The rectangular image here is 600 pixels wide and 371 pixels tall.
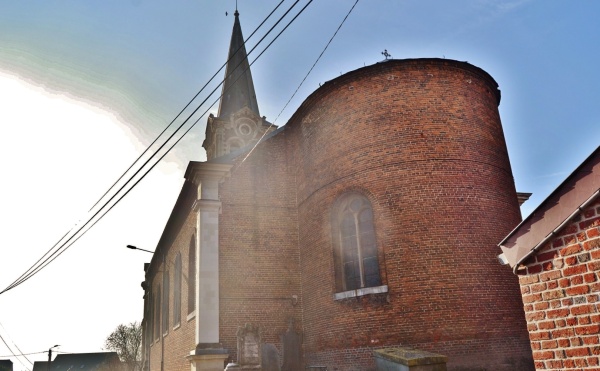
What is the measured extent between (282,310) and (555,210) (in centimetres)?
1086

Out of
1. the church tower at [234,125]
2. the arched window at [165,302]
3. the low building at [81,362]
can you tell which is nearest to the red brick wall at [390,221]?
the arched window at [165,302]

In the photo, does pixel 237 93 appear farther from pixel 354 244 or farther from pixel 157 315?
pixel 354 244

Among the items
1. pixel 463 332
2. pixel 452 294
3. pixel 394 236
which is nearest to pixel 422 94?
pixel 394 236

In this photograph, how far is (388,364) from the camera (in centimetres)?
908

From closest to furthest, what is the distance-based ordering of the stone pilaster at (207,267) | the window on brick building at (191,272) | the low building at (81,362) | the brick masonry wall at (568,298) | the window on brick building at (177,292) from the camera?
the brick masonry wall at (568,298) < the stone pilaster at (207,267) < the window on brick building at (191,272) < the window on brick building at (177,292) < the low building at (81,362)

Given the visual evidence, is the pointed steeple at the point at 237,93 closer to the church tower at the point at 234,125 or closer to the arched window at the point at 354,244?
the church tower at the point at 234,125

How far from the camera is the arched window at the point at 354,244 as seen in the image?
41.8ft

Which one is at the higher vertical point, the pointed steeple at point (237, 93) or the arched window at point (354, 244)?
the pointed steeple at point (237, 93)

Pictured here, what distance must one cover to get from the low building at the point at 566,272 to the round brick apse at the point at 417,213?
23.6ft

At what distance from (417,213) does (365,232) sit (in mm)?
1590

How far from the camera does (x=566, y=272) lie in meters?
4.27

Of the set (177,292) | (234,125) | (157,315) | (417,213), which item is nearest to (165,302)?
(157,315)

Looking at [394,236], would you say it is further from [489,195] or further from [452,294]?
[489,195]

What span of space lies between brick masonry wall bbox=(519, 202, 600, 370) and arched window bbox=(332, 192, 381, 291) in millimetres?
8016
